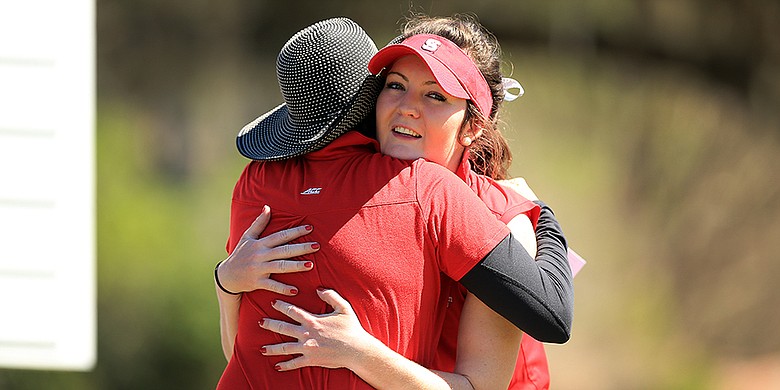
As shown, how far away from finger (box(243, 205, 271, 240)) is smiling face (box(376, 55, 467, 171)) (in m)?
0.25

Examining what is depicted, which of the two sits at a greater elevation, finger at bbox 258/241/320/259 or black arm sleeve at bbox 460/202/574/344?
finger at bbox 258/241/320/259

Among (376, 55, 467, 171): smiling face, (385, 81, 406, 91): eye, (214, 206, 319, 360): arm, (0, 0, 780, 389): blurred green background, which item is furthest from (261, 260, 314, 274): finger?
(0, 0, 780, 389): blurred green background

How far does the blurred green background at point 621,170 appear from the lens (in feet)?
14.9

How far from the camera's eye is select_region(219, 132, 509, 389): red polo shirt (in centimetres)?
173

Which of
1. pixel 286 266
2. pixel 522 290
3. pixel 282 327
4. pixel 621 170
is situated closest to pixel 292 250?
pixel 286 266

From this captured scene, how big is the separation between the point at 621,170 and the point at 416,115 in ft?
9.53

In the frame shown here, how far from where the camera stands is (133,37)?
472 cm

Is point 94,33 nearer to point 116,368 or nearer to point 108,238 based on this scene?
point 108,238

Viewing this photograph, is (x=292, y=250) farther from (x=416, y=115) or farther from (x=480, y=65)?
(x=480, y=65)

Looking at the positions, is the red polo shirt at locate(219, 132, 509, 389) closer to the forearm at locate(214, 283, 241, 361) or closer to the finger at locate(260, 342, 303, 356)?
the finger at locate(260, 342, 303, 356)

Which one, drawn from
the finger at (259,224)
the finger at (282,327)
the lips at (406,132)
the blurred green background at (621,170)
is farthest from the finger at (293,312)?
the blurred green background at (621,170)

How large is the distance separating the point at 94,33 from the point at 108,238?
0.96 meters

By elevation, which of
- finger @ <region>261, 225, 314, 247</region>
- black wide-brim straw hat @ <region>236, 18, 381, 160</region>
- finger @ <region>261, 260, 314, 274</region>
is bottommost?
finger @ <region>261, 260, 314, 274</region>

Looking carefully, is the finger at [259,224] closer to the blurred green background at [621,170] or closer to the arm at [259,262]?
the arm at [259,262]
